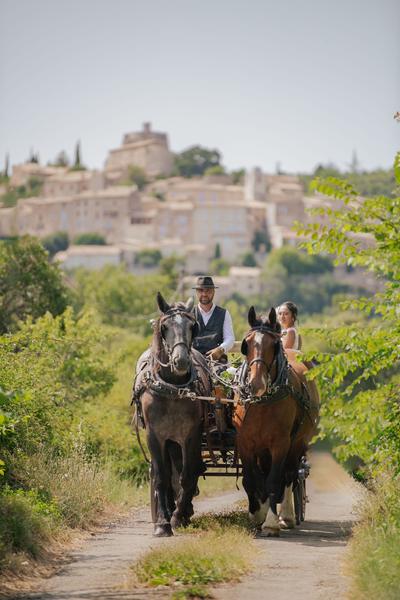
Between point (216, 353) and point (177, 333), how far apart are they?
1447 millimetres

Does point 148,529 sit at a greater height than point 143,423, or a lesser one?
lesser

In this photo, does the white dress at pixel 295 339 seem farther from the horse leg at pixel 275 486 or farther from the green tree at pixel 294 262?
the green tree at pixel 294 262

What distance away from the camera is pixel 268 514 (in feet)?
40.2

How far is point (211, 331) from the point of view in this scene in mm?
13742

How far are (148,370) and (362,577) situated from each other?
175 inches

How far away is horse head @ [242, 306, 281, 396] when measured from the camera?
12078 mm

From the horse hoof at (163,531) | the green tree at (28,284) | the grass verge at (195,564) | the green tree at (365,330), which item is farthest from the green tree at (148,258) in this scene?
the green tree at (365,330)

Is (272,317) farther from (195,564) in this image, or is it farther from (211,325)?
(195,564)

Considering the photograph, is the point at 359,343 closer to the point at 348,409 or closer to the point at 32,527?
the point at 348,409

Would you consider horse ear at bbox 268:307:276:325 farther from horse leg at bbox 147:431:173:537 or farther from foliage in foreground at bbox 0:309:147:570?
foliage in foreground at bbox 0:309:147:570

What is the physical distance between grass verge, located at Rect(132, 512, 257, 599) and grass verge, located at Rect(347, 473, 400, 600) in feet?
2.79

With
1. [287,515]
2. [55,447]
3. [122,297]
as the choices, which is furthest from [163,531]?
[122,297]

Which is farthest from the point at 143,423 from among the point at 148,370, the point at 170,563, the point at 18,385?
the point at 170,563

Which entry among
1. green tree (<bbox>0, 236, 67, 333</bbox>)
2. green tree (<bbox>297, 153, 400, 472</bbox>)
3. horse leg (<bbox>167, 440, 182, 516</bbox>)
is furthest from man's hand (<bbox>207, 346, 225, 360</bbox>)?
green tree (<bbox>0, 236, 67, 333</bbox>)
